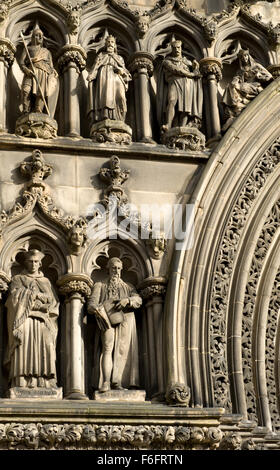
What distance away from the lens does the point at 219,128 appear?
49.6 feet

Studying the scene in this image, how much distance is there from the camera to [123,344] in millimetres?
13297

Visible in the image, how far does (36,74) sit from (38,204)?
204 centimetres

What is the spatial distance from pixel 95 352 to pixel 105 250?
134cm

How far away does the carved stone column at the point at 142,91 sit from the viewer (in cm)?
1493

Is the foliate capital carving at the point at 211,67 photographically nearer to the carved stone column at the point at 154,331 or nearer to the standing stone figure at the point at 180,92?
the standing stone figure at the point at 180,92

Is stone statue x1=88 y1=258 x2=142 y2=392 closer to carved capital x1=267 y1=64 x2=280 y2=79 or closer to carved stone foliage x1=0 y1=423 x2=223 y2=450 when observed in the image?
carved stone foliage x1=0 y1=423 x2=223 y2=450

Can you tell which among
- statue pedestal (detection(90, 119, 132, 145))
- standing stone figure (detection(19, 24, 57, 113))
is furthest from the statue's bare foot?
standing stone figure (detection(19, 24, 57, 113))

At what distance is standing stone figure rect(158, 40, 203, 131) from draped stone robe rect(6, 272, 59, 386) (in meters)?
3.03

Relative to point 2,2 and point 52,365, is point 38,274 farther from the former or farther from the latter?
point 2,2

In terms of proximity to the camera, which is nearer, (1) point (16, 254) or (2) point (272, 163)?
(1) point (16, 254)

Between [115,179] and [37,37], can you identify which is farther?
[37,37]

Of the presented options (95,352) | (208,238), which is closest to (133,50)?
(208,238)

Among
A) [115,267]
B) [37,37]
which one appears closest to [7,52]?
[37,37]

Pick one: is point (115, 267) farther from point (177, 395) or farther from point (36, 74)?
point (36, 74)
